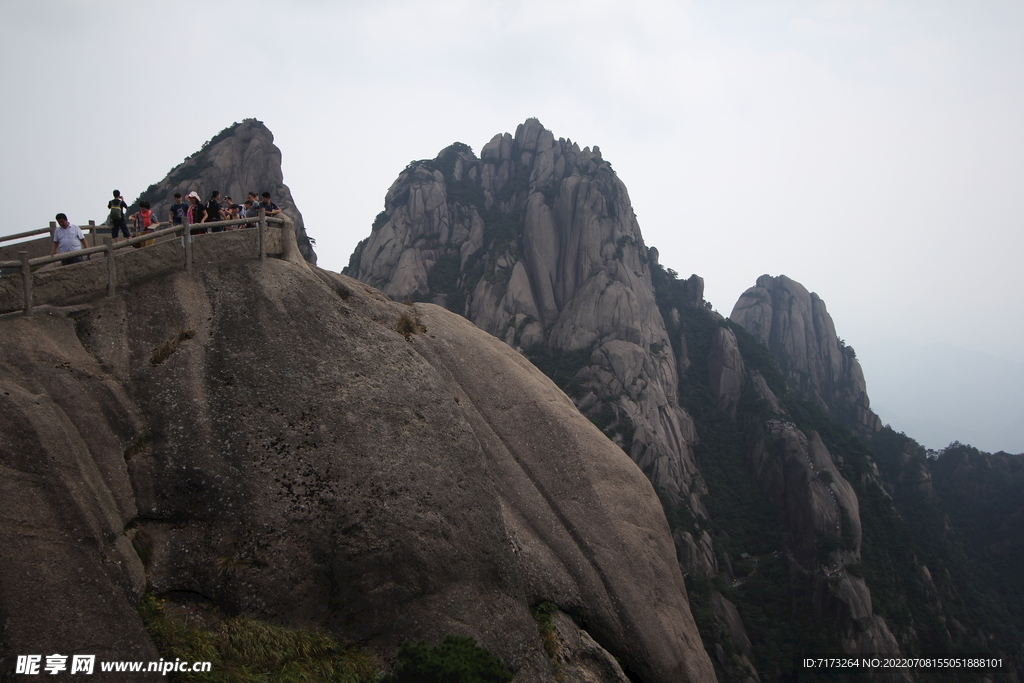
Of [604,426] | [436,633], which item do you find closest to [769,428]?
[604,426]

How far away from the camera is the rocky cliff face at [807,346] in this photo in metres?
123

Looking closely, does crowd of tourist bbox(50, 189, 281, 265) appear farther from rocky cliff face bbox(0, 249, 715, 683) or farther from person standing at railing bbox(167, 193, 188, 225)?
rocky cliff face bbox(0, 249, 715, 683)

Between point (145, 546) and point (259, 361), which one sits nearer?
point (145, 546)

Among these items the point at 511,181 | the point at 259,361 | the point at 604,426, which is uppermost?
the point at 511,181

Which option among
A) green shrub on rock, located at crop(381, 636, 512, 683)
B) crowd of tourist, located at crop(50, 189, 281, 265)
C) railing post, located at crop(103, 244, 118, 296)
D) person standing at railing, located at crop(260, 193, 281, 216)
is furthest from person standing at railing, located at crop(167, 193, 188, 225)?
green shrub on rock, located at crop(381, 636, 512, 683)

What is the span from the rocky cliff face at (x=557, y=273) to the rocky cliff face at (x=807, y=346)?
1634 inches

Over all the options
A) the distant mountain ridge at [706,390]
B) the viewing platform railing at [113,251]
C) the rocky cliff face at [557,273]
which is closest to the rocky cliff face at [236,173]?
the rocky cliff face at [557,273]

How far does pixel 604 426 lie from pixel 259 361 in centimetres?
6682

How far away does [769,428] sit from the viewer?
85.9 metres

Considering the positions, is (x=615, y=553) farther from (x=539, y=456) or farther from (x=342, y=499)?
(x=342, y=499)

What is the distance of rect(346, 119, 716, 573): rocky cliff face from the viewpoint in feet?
270

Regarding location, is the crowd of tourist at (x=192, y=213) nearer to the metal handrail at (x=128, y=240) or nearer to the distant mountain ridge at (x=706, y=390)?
the metal handrail at (x=128, y=240)

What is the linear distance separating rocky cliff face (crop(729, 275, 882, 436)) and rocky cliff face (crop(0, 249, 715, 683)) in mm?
117029

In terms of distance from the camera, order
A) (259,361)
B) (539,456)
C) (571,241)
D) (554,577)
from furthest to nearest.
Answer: (571,241)
(539,456)
(554,577)
(259,361)
